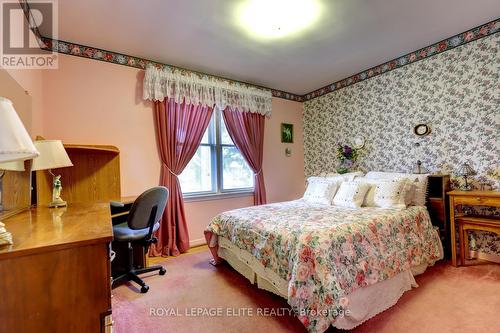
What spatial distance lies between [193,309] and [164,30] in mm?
2562

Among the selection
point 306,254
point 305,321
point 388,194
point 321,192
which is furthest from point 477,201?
point 305,321

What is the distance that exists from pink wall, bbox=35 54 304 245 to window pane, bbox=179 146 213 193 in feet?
0.77

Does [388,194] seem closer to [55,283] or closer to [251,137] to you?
[251,137]

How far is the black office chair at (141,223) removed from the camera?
2098mm

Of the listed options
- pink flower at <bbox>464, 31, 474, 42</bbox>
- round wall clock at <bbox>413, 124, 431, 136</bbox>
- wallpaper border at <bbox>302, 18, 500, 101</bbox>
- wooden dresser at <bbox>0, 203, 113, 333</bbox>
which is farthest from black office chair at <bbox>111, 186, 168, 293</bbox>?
pink flower at <bbox>464, 31, 474, 42</bbox>

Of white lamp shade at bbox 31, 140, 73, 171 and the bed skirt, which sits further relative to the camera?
white lamp shade at bbox 31, 140, 73, 171

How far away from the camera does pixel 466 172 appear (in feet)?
8.43

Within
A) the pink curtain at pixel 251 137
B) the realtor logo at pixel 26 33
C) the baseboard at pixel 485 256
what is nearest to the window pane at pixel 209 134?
the pink curtain at pixel 251 137

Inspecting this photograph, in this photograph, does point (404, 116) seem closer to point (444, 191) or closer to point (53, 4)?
point (444, 191)

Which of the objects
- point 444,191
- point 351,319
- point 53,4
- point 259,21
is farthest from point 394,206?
point 53,4

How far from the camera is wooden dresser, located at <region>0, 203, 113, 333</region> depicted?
2.26ft

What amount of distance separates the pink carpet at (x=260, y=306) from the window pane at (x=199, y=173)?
133cm

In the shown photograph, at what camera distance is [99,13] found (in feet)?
6.97

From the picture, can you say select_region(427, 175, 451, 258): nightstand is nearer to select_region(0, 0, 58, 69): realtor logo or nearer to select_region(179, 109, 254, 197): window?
select_region(179, 109, 254, 197): window
